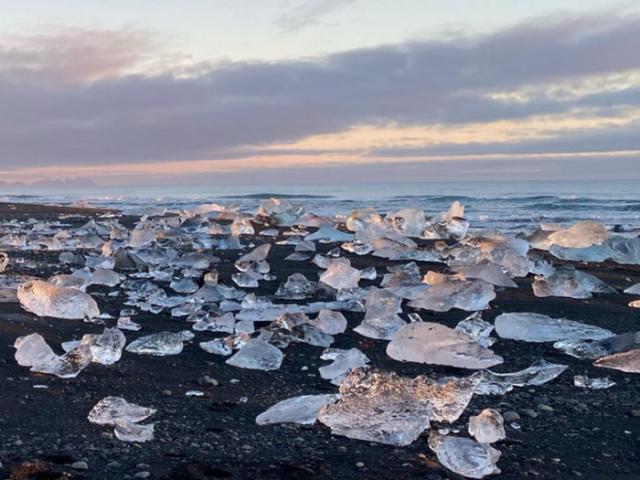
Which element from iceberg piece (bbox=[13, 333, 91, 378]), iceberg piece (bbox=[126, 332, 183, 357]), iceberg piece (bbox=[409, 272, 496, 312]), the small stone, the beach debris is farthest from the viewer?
iceberg piece (bbox=[409, 272, 496, 312])

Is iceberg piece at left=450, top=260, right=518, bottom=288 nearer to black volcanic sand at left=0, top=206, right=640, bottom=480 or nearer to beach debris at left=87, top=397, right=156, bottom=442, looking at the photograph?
black volcanic sand at left=0, top=206, right=640, bottom=480

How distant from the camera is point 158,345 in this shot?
3.04 metres

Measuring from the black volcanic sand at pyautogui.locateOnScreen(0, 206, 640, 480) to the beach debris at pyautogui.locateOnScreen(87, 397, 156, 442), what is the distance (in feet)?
0.10

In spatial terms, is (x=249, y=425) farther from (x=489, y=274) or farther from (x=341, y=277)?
(x=489, y=274)

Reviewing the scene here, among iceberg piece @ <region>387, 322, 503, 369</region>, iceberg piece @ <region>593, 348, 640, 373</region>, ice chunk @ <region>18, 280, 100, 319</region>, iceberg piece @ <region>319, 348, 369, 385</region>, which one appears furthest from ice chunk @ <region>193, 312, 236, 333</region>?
iceberg piece @ <region>593, 348, 640, 373</region>

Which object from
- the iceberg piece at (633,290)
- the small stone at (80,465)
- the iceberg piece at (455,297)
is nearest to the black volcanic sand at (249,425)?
the small stone at (80,465)

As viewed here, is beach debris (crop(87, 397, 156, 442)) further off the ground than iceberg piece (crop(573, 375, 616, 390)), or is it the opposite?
beach debris (crop(87, 397, 156, 442))

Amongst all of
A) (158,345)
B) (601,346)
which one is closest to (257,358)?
(158,345)

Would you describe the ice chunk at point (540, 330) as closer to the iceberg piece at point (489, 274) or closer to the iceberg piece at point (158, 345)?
the iceberg piece at point (489, 274)

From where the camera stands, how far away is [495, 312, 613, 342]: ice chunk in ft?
11.3

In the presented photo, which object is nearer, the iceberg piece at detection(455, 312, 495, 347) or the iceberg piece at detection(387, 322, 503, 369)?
the iceberg piece at detection(387, 322, 503, 369)

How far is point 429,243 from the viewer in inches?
304

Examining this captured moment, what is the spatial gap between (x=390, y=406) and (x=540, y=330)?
1.57 metres

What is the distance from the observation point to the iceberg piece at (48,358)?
260 cm
